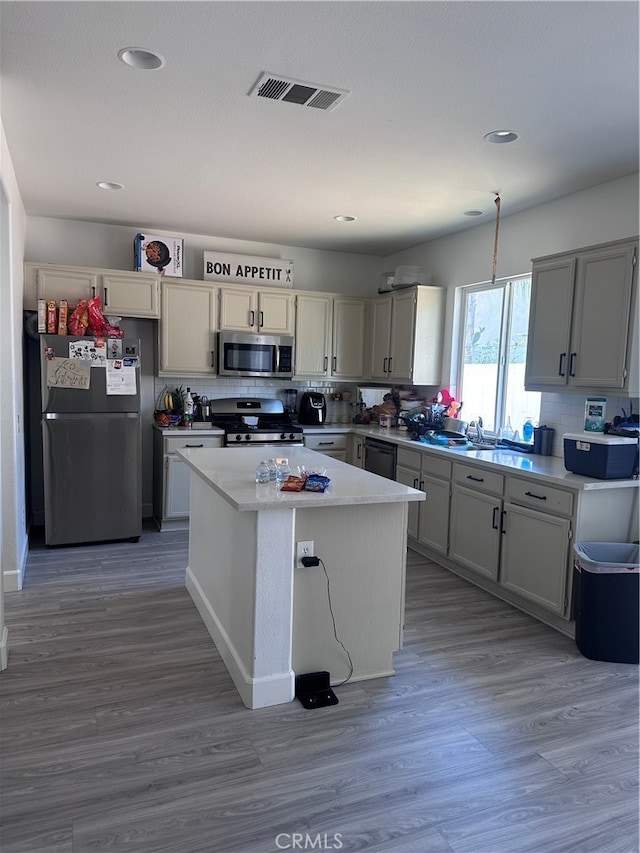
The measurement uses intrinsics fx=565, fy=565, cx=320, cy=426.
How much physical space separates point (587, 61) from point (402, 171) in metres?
1.41

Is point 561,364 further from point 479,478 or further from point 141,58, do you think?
point 141,58

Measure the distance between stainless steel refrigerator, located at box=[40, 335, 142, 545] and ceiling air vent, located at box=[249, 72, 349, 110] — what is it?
2469 mm

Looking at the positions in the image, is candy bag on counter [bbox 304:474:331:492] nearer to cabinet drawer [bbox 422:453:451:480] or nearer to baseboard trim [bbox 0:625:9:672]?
baseboard trim [bbox 0:625:9:672]

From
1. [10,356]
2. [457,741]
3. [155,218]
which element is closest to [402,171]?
[155,218]

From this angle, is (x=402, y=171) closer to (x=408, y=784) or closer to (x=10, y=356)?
(x=10, y=356)

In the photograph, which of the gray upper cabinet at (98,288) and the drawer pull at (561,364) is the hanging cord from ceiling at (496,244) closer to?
the drawer pull at (561,364)

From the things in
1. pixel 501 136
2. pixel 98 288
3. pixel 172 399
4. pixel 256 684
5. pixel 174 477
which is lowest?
pixel 256 684

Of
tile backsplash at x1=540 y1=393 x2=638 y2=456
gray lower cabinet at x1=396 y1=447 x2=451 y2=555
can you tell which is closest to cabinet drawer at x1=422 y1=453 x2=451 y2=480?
gray lower cabinet at x1=396 y1=447 x2=451 y2=555

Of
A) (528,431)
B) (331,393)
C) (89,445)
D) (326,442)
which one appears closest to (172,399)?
(89,445)

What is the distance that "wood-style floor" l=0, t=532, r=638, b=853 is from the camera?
180 cm

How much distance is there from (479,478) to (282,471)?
165cm

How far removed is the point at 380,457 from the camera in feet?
16.7

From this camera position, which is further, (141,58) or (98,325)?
(98,325)

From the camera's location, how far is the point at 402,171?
353cm
